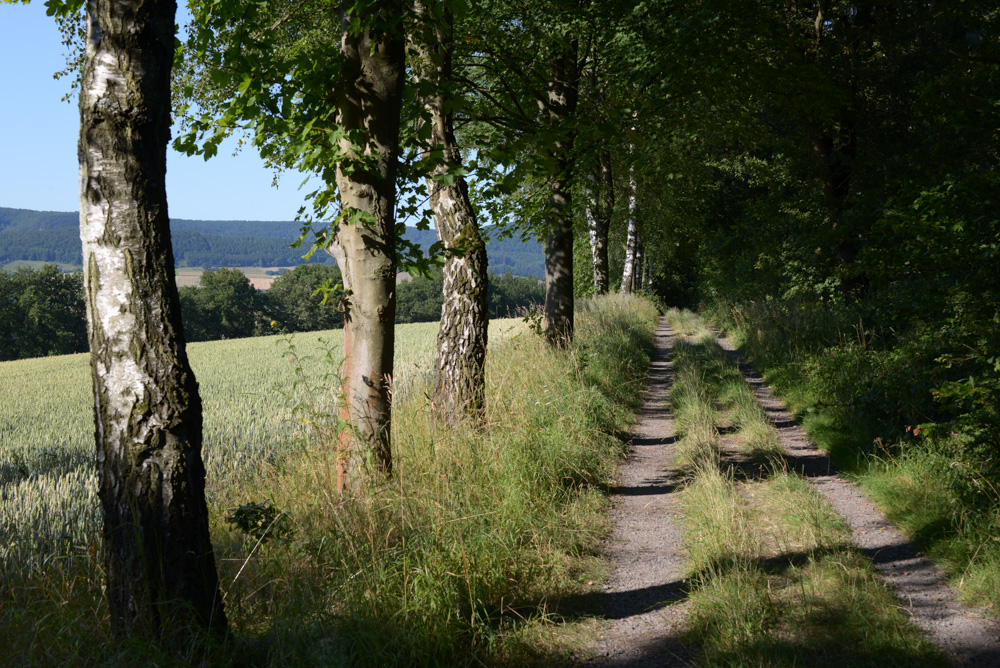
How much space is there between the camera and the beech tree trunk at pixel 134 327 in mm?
2791

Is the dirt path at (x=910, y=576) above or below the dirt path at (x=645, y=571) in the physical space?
above

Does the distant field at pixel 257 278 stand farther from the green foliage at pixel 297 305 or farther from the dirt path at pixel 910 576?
the dirt path at pixel 910 576

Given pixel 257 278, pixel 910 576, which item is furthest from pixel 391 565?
pixel 257 278

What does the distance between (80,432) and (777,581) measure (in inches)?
501

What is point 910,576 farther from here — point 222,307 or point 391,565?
point 222,307

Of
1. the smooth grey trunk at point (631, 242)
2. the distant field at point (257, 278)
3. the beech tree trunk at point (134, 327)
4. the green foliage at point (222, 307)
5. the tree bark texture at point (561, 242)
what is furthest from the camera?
the distant field at point (257, 278)

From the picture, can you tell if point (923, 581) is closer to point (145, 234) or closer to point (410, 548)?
point (410, 548)

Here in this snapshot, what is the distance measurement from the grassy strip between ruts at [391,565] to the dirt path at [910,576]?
6.86ft

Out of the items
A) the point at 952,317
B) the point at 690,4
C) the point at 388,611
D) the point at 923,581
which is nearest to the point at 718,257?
the point at 690,4

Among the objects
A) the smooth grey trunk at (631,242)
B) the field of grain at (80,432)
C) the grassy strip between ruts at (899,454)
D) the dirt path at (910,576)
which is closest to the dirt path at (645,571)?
the dirt path at (910,576)

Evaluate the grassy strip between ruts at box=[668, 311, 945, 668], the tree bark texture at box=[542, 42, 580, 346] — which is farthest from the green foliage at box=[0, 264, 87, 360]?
the grassy strip between ruts at box=[668, 311, 945, 668]

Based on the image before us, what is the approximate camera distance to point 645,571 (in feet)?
15.9

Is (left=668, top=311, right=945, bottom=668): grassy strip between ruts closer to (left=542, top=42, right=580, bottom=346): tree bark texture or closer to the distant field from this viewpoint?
(left=542, top=42, right=580, bottom=346): tree bark texture

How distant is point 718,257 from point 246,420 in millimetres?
23824
